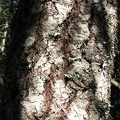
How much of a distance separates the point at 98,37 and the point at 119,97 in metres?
11.1

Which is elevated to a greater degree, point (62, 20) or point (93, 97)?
point (62, 20)

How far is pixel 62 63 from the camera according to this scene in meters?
1.48

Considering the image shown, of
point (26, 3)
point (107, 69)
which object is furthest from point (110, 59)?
point (26, 3)

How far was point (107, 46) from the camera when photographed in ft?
5.11

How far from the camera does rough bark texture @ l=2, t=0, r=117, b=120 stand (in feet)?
4.74

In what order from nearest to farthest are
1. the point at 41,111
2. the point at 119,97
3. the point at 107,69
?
the point at 41,111 → the point at 107,69 → the point at 119,97

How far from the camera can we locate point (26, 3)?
161 centimetres

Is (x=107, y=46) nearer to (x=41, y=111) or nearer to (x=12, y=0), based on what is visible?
(x=41, y=111)

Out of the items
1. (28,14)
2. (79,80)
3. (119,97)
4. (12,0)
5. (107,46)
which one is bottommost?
(119,97)

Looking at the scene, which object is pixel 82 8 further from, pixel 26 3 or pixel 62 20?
pixel 26 3

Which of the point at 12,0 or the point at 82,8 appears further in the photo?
the point at 12,0

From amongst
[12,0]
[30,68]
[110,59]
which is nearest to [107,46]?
[110,59]

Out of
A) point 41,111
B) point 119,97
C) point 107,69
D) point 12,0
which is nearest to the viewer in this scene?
point 41,111

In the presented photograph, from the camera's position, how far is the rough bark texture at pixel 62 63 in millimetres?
1444
